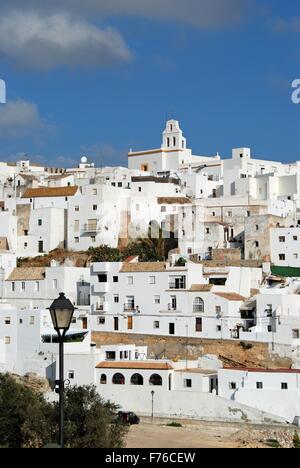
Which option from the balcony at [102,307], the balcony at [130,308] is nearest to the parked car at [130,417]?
the balcony at [130,308]

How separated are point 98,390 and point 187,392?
4319mm

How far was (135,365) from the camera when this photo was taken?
40.2 meters

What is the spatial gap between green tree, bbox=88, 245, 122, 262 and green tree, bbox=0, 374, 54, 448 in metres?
27.2

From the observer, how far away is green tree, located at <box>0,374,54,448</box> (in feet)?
82.9

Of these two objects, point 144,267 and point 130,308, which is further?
point 144,267

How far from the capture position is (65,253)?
194 ft

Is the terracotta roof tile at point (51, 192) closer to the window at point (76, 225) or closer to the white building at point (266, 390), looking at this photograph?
the window at point (76, 225)

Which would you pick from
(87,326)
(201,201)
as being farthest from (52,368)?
(201,201)

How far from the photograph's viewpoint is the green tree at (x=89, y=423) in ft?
79.2

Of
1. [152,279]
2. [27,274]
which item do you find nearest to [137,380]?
[152,279]

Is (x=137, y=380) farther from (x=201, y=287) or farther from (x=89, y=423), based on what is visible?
(x=89, y=423)

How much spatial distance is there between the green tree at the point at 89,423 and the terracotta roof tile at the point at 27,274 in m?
24.2

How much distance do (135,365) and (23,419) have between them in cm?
1431
